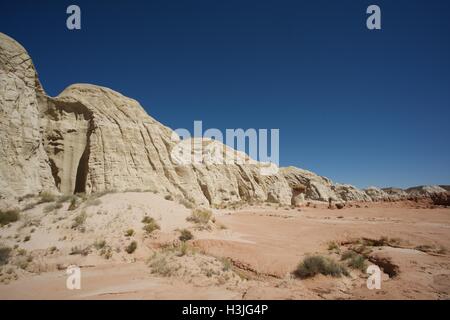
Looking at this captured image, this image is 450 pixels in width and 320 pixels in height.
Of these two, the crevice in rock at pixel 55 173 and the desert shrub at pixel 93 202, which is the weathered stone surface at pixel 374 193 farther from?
the desert shrub at pixel 93 202

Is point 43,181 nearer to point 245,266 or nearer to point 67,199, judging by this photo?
point 67,199

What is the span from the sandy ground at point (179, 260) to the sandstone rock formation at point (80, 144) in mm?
6072

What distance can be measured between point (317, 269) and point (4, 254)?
376 inches

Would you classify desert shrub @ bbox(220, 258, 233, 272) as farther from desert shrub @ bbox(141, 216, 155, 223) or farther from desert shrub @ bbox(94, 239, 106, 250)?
desert shrub @ bbox(141, 216, 155, 223)

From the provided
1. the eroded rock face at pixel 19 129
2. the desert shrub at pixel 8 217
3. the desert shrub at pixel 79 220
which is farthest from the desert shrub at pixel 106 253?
the eroded rock face at pixel 19 129

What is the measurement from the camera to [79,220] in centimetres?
1116

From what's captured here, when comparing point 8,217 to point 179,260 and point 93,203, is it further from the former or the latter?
point 179,260

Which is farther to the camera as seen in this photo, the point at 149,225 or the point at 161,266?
the point at 149,225

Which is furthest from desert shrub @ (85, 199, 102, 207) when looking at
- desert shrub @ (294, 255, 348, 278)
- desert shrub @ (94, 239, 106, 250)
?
desert shrub @ (294, 255, 348, 278)

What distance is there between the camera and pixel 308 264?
7.62 meters

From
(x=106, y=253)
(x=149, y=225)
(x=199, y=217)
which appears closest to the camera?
(x=106, y=253)

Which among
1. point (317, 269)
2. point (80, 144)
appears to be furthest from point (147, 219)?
point (80, 144)

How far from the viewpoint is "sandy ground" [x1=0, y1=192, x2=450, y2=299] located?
6371 mm

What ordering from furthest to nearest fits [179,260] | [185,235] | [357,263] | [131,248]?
1. [185,235]
2. [131,248]
3. [179,260]
4. [357,263]
